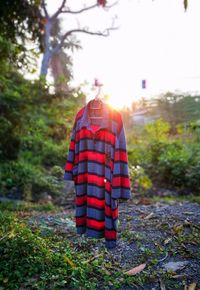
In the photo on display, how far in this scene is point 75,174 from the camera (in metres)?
3.15

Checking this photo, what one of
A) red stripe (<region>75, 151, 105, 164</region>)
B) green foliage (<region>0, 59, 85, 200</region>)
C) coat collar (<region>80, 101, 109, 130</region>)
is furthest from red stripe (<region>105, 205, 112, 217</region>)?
green foliage (<region>0, 59, 85, 200</region>)

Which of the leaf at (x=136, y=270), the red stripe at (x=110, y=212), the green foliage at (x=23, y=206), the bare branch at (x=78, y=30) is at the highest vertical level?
the bare branch at (x=78, y=30)

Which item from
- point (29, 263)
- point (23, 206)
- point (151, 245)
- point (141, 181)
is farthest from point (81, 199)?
point (141, 181)

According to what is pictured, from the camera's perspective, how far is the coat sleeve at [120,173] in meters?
2.82

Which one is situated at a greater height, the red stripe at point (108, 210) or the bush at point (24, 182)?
the red stripe at point (108, 210)

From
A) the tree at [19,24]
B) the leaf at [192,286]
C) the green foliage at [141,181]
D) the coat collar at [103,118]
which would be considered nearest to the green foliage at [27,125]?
the tree at [19,24]

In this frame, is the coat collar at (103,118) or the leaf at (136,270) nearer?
the coat collar at (103,118)

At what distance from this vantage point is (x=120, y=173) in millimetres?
2846

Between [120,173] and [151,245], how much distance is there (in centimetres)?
138

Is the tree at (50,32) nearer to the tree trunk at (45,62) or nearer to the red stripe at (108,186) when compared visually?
the tree trunk at (45,62)

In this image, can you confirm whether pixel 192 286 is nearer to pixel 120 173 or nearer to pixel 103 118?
pixel 120 173

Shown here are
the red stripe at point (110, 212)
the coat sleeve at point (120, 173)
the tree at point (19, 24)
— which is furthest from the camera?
the tree at point (19, 24)

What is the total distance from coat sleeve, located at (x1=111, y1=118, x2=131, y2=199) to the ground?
2.86 feet

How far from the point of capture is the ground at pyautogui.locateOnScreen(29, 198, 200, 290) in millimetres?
3014
